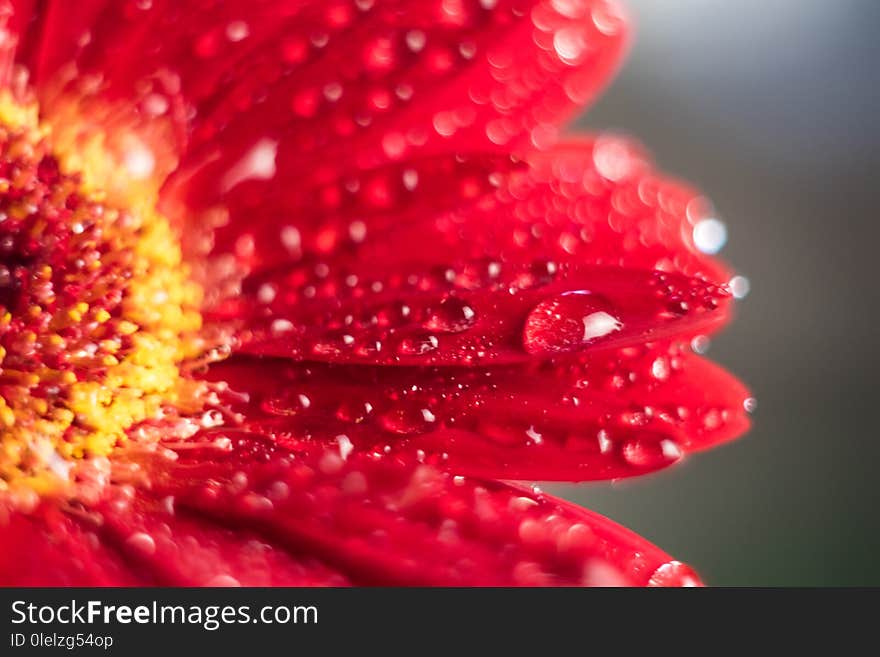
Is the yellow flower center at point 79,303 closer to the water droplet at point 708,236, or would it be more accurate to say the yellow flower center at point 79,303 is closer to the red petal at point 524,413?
the red petal at point 524,413

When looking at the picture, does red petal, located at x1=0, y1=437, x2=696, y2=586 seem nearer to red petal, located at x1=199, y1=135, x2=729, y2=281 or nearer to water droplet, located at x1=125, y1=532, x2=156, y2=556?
water droplet, located at x1=125, y1=532, x2=156, y2=556

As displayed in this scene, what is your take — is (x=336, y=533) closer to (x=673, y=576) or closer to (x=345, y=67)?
(x=673, y=576)

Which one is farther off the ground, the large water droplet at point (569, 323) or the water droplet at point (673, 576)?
the large water droplet at point (569, 323)

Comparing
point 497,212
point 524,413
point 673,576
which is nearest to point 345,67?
point 497,212

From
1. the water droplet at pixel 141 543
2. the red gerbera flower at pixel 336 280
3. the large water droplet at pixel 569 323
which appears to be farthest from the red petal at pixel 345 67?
the water droplet at pixel 141 543

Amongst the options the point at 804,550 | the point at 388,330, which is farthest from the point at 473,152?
the point at 804,550

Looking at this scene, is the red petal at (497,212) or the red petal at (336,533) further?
the red petal at (497,212)

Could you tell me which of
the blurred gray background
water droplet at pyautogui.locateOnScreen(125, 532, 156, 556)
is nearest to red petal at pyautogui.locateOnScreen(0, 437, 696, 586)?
water droplet at pyautogui.locateOnScreen(125, 532, 156, 556)
